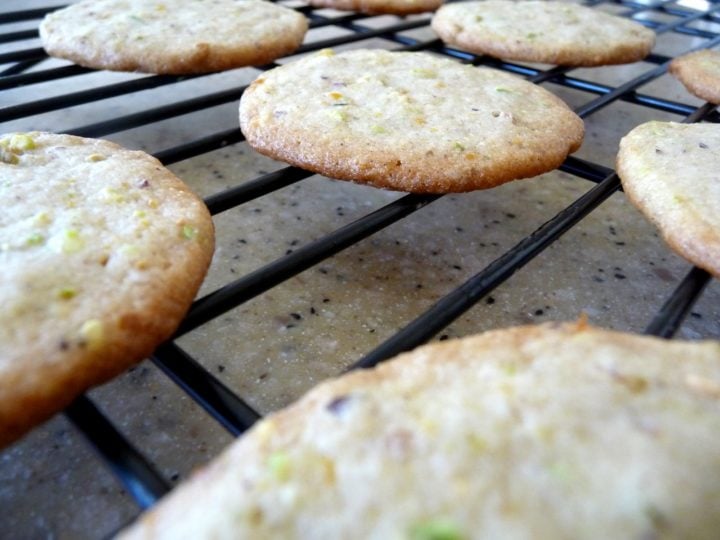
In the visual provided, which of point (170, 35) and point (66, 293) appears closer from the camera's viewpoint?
point (66, 293)

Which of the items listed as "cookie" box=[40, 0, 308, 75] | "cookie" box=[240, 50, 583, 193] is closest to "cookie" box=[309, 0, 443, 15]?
"cookie" box=[40, 0, 308, 75]

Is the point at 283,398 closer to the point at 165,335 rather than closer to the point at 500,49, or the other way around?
the point at 165,335

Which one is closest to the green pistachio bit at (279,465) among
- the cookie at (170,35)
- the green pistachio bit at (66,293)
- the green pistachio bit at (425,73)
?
the green pistachio bit at (66,293)

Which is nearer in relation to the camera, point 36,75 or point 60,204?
point 60,204

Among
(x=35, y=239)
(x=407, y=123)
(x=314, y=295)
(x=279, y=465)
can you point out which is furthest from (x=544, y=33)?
(x=279, y=465)

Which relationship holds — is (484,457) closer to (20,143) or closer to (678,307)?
(678,307)

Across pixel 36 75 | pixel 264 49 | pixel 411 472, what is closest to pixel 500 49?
pixel 264 49
